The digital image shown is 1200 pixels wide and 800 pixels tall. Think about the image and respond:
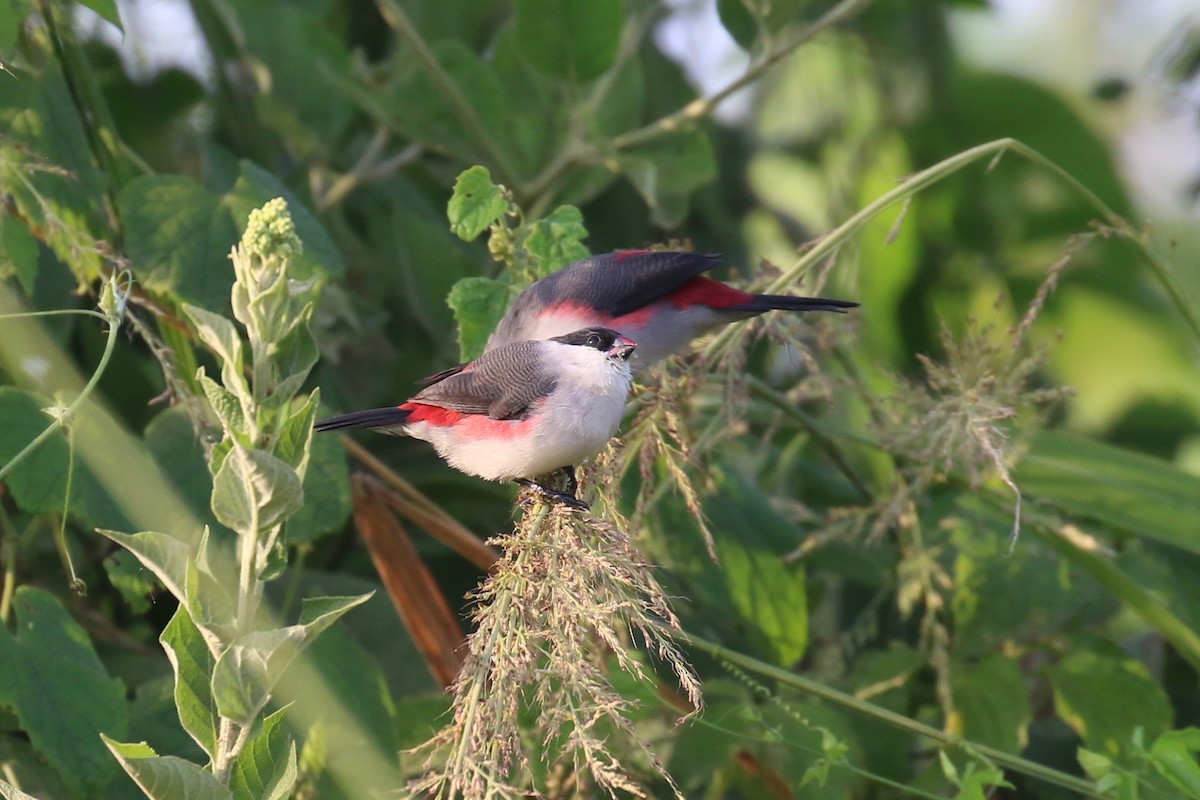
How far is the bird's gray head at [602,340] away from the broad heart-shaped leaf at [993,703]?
87 cm

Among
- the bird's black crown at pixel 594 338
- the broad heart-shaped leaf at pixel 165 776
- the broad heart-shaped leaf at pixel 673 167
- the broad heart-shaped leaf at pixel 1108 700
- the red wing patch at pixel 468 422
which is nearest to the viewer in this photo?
the broad heart-shaped leaf at pixel 165 776

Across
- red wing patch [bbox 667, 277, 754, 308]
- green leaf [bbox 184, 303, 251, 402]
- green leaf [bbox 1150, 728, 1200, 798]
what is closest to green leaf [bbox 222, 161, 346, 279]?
red wing patch [bbox 667, 277, 754, 308]

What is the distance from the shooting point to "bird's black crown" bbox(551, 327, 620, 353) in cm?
195

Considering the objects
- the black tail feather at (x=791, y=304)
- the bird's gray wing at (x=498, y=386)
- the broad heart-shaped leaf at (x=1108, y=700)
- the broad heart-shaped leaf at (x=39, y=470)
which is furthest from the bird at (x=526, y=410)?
the broad heart-shaped leaf at (x=1108, y=700)

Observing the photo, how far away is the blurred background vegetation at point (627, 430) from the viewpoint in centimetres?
184

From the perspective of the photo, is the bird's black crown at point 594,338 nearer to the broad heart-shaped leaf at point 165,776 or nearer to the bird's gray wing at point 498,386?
the bird's gray wing at point 498,386

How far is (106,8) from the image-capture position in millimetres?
1754

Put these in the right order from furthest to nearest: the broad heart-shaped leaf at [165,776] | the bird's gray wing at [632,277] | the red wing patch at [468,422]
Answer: the bird's gray wing at [632,277], the red wing patch at [468,422], the broad heart-shaped leaf at [165,776]

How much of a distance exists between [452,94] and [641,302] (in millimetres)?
696

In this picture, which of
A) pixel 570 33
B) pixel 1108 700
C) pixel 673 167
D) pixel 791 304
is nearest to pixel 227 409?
pixel 791 304

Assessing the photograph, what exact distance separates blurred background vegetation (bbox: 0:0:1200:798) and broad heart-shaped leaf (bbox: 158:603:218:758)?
0.41m

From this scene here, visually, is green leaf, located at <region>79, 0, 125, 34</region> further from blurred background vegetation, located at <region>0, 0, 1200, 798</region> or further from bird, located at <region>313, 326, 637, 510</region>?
bird, located at <region>313, 326, 637, 510</region>

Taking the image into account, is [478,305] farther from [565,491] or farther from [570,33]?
[570,33]

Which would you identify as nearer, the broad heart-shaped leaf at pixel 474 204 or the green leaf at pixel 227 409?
the green leaf at pixel 227 409
